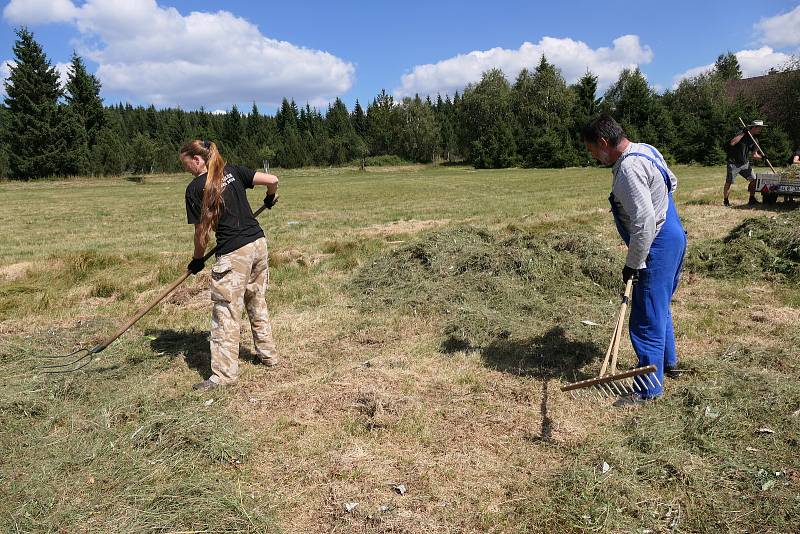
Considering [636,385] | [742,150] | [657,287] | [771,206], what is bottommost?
[636,385]

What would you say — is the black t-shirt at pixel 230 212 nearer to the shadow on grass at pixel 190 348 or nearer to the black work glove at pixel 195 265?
the black work glove at pixel 195 265

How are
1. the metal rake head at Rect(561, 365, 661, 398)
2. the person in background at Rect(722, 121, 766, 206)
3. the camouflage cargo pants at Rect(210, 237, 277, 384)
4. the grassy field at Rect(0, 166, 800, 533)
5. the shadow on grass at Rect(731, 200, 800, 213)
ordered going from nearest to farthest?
the grassy field at Rect(0, 166, 800, 533) < the metal rake head at Rect(561, 365, 661, 398) < the camouflage cargo pants at Rect(210, 237, 277, 384) < the shadow on grass at Rect(731, 200, 800, 213) < the person in background at Rect(722, 121, 766, 206)

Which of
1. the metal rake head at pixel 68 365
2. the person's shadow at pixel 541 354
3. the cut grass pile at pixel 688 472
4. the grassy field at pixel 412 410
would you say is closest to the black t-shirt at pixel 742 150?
the grassy field at pixel 412 410

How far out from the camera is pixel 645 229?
3.28m

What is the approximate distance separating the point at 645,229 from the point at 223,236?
311 centimetres

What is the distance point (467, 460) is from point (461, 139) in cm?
5696

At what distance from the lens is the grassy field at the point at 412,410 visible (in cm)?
265

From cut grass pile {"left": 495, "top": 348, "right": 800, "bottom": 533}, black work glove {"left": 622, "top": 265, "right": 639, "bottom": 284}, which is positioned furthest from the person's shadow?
black work glove {"left": 622, "top": 265, "right": 639, "bottom": 284}

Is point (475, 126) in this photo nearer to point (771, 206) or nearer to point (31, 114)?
point (31, 114)

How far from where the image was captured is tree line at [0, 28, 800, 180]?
116 feet

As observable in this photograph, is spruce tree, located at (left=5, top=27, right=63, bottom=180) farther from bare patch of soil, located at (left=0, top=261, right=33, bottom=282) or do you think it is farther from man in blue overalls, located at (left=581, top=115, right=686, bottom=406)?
man in blue overalls, located at (left=581, top=115, right=686, bottom=406)

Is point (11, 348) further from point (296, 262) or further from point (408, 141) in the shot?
point (408, 141)

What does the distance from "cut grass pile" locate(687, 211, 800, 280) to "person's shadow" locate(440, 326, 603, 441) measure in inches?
118

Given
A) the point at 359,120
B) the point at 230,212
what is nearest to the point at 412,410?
the point at 230,212
